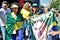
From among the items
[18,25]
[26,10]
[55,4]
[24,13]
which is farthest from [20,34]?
[55,4]

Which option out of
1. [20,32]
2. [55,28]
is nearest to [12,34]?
[20,32]

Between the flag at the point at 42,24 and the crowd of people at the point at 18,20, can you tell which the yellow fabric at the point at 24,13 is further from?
the flag at the point at 42,24

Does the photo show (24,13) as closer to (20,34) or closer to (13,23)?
(13,23)

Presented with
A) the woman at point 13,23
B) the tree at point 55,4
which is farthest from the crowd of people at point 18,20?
the tree at point 55,4

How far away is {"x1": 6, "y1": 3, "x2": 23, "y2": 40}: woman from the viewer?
1709cm

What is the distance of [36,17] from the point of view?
675 inches

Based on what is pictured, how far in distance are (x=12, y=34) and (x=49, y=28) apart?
45.4 inches

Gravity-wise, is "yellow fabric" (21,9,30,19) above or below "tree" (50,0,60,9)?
below

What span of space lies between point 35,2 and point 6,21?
1.06 metres

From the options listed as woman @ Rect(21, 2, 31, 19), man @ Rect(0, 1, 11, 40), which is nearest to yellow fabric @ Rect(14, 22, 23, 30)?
woman @ Rect(21, 2, 31, 19)

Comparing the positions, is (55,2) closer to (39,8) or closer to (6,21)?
(39,8)

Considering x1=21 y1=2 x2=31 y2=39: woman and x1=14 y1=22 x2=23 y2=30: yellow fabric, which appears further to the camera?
x1=14 y1=22 x2=23 y2=30: yellow fabric

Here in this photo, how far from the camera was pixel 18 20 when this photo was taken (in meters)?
17.2

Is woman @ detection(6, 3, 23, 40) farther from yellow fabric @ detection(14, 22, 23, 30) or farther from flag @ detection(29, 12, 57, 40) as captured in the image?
flag @ detection(29, 12, 57, 40)
